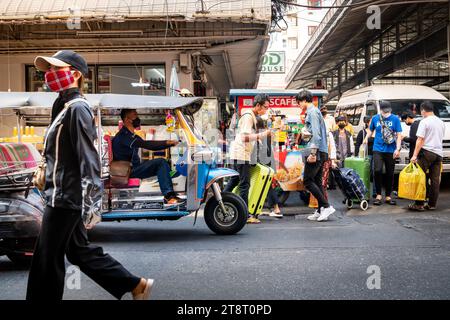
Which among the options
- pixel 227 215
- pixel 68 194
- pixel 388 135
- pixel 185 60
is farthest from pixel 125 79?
pixel 68 194

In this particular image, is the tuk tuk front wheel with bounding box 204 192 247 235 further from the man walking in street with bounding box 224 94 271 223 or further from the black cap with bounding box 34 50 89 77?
the black cap with bounding box 34 50 89 77

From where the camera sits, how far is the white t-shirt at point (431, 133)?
342 inches

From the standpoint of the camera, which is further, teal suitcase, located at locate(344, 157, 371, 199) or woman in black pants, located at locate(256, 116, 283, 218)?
teal suitcase, located at locate(344, 157, 371, 199)

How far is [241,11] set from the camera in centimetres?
1204

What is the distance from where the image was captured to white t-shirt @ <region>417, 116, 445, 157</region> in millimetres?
8695

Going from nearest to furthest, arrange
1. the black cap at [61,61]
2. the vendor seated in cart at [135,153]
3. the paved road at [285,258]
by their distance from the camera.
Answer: the black cap at [61,61]
the paved road at [285,258]
the vendor seated in cart at [135,153]

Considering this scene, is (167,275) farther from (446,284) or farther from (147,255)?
(446,284)

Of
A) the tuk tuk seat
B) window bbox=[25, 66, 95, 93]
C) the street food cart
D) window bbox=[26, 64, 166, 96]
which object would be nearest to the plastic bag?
the street food cart

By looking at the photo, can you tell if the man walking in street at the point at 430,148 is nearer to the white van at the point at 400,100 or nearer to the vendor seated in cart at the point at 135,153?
the white van at the point at 400,100

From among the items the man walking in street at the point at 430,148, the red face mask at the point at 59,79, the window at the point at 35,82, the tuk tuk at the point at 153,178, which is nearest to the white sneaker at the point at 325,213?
the tuk tuk at the point at 153,178

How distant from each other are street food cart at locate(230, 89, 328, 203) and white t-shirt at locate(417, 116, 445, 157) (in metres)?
2.01

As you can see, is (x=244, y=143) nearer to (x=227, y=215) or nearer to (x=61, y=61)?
(x=227, y=215)

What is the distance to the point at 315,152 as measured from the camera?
7.89 metres
